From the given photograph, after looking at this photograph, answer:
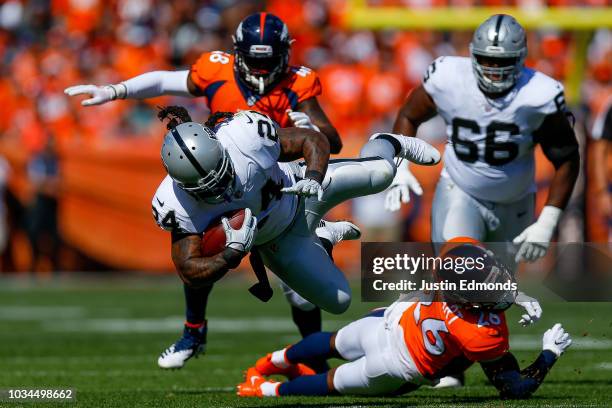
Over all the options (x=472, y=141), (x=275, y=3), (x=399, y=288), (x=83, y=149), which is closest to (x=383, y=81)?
(x=275, y=3)

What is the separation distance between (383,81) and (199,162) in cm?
891

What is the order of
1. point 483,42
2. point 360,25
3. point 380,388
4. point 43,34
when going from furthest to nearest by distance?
point 43,34, point 360,25, point 483,42, point 380,388

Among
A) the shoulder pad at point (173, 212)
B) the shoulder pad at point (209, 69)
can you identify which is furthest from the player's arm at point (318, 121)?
the shoulder pad at point (173, 212)

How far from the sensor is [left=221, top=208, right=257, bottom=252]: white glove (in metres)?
5.02

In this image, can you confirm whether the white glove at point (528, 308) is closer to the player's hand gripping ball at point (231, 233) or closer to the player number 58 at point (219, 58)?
the player's hand gripping ball at point (231, 233)

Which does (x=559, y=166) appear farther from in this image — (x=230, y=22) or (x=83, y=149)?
(x=230, y=22)

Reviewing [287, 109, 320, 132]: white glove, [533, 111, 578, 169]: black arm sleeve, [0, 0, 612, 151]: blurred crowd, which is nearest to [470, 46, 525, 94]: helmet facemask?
[533, 111, 578, 169]: black arm sleeve

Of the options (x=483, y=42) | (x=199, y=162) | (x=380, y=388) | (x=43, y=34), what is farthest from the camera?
(x=43, y=34)

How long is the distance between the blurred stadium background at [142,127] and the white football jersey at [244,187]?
6653 millimetres

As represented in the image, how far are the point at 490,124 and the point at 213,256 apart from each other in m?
2.08

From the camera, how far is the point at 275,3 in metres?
15.2

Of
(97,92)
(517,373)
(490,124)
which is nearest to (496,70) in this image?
(490,124)

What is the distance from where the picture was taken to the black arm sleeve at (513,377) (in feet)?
18.7

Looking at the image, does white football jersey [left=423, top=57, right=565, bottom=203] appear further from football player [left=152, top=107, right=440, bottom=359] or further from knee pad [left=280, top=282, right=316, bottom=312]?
knee pad [left=280, top=282, right=316, bottom=312]
